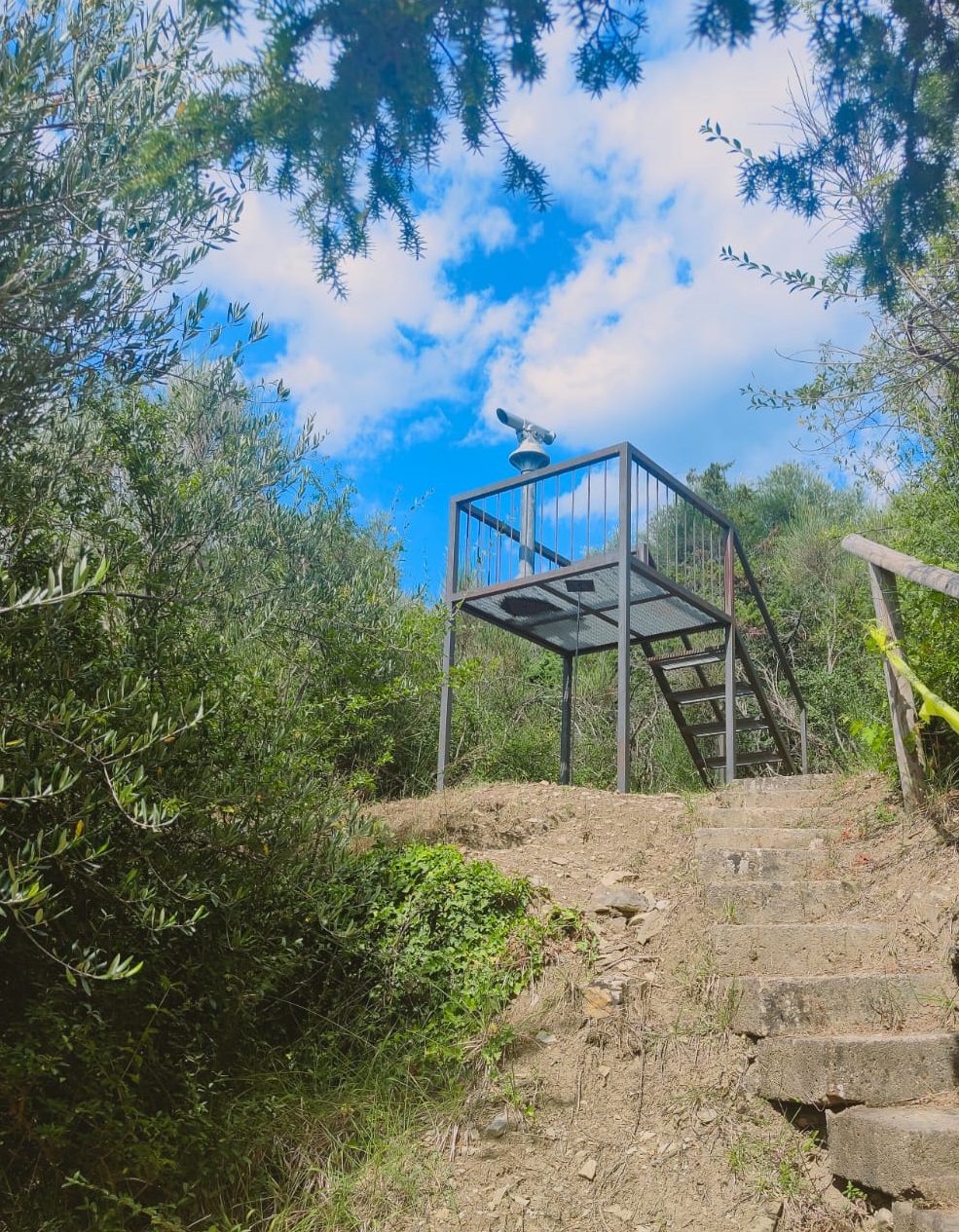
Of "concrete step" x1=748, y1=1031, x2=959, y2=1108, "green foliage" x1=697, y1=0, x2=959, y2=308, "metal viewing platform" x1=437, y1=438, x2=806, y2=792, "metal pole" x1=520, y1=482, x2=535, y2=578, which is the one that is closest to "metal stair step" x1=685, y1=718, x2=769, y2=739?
"metal viewing platform" x1=437, y1=438, x2=806, y2=792

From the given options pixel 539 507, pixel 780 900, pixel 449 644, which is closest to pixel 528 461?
pixel 539 507

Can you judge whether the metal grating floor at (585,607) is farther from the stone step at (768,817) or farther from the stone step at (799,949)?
the stone step at (799,949)

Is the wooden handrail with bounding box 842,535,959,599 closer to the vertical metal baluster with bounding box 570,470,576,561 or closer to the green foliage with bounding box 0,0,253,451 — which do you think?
the green foliage with bounding box 0,0,253,451

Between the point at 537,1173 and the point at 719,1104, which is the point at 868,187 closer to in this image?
the point at 719,1104

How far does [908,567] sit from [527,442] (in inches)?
201

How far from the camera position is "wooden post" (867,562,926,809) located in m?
4.54

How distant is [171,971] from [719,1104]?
78.1 inches

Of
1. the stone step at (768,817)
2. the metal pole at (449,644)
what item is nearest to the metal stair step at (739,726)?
the metal pole at (449,644)

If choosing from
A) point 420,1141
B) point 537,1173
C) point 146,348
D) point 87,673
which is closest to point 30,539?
point 87,673

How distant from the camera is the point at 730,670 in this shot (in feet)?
28.3

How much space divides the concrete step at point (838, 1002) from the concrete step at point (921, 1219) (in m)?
0.82

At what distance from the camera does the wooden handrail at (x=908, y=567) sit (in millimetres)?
3871

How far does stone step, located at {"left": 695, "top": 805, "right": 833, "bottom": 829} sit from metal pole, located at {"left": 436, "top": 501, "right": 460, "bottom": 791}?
7.34ft

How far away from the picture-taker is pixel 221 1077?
11.9 feet
